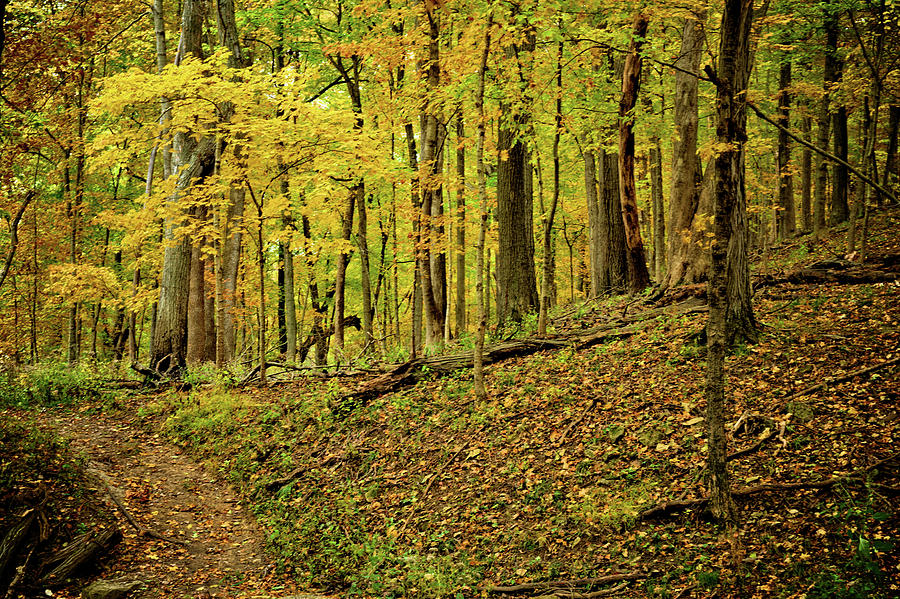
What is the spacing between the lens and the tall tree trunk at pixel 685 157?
10.4 m

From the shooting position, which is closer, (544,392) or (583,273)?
(544,392)

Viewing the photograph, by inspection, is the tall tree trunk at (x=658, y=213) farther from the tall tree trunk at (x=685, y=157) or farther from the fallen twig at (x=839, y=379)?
the fallen twig at (x=839, y=379)

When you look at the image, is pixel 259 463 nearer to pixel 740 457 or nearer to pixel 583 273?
A: pixel 740 457

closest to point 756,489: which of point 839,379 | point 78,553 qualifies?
point 839,379

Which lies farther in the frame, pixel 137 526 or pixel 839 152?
pixel 839 152

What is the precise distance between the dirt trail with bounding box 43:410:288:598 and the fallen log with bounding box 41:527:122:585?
0.19 m

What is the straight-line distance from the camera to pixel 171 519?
7512 mm

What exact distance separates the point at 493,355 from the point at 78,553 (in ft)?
22.5

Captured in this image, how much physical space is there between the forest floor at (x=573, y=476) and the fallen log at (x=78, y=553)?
25 centimetres

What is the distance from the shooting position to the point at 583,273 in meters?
32.9

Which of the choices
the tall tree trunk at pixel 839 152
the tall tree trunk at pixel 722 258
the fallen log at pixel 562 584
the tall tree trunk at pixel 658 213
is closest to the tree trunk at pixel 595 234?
the tall tree trunk at pixel 658 213

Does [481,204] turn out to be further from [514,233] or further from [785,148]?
[785,148]

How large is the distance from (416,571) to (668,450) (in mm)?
3005

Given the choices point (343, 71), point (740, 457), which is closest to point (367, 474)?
point (740, 457)
